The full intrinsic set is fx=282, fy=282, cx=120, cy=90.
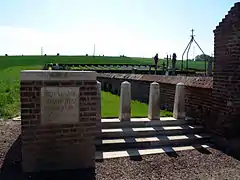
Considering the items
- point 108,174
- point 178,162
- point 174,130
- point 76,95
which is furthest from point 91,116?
point 174,130

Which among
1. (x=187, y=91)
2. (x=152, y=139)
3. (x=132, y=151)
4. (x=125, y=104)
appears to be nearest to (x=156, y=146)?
(x=152, y=139)

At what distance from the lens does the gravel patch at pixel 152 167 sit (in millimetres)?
5086

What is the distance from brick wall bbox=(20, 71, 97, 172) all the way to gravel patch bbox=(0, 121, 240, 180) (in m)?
0.24

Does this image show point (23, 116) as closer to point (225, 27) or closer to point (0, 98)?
point (225, 27)

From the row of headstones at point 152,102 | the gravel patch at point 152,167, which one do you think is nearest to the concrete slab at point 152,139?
the gravel patch at point 152,167

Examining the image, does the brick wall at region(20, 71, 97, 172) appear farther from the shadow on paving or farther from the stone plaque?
the shadow on paving

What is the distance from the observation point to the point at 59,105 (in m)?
5.27

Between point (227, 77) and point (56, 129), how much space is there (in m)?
4.50

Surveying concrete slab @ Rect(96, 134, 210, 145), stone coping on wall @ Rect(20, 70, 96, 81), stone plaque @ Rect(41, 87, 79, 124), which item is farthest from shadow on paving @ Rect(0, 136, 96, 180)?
stone coping on wall @ Rect(20, 70, 96, 81)

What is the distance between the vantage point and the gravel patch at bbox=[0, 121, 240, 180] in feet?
16.7

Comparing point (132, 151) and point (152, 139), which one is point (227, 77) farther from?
point (132, 151)

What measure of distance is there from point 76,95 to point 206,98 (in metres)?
4.32

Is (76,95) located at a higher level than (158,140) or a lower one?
higher

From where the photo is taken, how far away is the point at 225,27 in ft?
23.9
